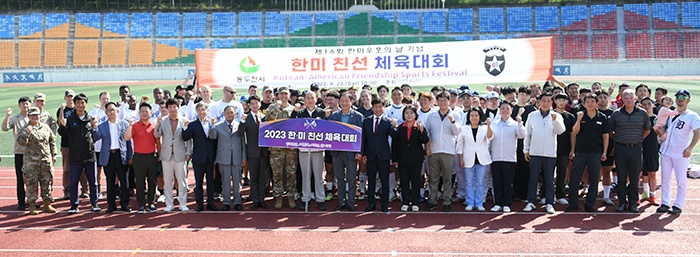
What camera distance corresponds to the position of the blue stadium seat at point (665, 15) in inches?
1677

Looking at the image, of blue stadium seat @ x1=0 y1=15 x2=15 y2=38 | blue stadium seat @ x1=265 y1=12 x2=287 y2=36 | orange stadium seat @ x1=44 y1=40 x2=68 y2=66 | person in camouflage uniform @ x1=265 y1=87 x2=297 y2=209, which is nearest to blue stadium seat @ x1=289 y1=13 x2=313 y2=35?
blue stadium seat @ x1=265 y1=12 x2=287 y2=36

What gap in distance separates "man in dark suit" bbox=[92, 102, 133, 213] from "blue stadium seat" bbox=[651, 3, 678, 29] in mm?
43271

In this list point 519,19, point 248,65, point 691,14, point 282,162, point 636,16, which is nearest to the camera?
point 282,162

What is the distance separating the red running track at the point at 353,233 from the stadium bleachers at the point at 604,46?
34800 millimetres

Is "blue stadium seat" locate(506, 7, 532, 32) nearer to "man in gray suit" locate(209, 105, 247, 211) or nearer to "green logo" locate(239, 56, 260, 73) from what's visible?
"green logo" locate(239, 56, 260, 73)

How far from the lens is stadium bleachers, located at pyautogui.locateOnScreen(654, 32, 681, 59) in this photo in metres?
40.0

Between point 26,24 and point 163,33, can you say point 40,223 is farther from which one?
point 26,24

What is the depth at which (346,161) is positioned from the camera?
8773 mm

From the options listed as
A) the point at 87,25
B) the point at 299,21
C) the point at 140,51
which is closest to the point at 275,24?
the point at 299,21

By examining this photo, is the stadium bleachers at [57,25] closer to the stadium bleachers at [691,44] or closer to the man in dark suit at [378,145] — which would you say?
the man in dark suit at [378,145]

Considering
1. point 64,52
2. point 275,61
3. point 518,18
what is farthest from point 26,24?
point 275,61

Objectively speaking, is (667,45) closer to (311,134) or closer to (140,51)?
(140,51)

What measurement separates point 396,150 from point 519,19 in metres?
39.7

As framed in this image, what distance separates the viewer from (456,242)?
711cm
